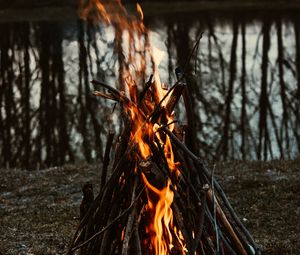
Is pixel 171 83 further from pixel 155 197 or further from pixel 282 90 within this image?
pixel 155 197

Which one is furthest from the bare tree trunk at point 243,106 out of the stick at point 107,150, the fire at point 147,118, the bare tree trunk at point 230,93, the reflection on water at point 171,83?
the stick at point 107,150

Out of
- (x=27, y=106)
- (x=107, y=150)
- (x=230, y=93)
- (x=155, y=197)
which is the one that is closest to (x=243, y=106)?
(x=230, y=93)

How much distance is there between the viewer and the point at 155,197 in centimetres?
435

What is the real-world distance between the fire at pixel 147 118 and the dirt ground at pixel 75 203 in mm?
2852

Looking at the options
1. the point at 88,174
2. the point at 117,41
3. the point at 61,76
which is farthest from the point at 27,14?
the point at 117,41

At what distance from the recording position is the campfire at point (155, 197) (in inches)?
171

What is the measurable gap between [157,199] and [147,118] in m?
0.56

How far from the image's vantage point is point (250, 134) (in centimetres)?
1772

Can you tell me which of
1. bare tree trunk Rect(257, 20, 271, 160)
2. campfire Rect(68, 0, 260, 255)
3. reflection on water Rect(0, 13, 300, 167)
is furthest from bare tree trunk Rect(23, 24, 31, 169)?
campfire Rect(68, 0, 260, 255)

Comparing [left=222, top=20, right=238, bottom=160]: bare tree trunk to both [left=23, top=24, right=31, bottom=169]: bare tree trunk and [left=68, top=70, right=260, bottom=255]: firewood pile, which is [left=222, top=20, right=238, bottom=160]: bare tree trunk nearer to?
[left=23, top=24, right=31, bottom=169]: bare tree trunk

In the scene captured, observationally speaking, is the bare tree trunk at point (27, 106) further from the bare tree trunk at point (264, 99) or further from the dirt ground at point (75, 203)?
the bare tree trunk at point (264, 99)

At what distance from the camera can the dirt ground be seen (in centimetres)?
773

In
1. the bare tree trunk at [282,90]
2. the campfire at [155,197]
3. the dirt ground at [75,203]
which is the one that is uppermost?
the bare tree trunk at [282,90]

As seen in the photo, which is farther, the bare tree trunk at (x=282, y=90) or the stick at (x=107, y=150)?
the bare tree trunk at (x=282, y=90)
